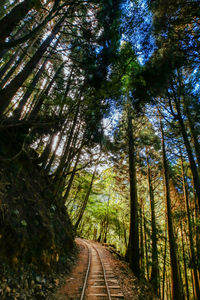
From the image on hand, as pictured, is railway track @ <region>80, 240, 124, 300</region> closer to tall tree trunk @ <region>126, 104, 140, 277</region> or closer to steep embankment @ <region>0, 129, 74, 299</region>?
steep embankment @ <region>0, 129, 74, 299</region>

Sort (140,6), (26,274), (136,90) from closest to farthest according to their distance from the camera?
(26,274)
(140,6)
(136,90)

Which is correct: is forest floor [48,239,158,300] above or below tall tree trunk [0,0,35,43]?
below

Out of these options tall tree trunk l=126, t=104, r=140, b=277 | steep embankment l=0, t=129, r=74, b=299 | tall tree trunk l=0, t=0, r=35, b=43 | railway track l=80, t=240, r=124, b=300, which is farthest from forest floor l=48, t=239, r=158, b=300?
tall tree trunk l=0, t=0, r=35, b=43

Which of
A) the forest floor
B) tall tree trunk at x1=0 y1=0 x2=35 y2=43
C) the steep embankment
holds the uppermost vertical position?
tall tree trunk at x1=0 y1=0 x2=35 y2=43

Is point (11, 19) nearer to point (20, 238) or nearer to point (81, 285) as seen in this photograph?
point (20, 238)

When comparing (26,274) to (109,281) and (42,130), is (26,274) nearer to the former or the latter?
(109,281)

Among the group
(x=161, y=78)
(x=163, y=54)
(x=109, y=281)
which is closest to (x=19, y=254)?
(x=109, y=281)

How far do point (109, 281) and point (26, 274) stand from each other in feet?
12.5

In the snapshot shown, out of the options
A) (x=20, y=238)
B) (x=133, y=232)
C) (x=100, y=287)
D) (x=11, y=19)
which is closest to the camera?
(x=11, y=19)

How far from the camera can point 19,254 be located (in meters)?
3.97

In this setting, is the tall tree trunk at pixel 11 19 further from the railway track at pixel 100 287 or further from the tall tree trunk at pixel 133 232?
the tall tree trunk at pixel 133 232

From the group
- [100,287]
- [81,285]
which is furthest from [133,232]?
[81,285]

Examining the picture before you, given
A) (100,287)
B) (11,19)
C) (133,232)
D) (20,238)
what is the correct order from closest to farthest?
(11,19) → (20,238) → (100,287) → (133,232)

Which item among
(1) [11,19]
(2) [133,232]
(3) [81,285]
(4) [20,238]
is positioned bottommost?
(3) [81,285]
